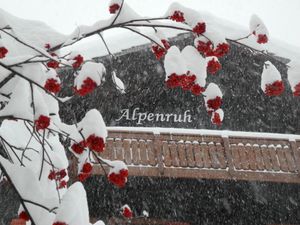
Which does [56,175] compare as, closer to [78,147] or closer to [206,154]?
[78,147]

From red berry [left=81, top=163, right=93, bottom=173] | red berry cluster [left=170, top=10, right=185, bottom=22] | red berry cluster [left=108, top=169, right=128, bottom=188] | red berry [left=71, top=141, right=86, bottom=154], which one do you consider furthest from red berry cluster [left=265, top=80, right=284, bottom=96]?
red berry [left=81, top=163, right=93, bottom=173]

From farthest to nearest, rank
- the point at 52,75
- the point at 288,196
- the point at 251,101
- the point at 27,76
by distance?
the point at 251,101 → the point at 288,196 → the point at 52,75 → the point at 27,76

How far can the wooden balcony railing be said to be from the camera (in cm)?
984

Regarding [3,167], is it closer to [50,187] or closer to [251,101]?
[50,187]

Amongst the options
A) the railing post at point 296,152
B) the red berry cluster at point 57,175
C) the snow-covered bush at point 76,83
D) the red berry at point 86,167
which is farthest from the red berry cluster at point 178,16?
the railing post at point 296,152

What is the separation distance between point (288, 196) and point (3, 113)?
10174mm

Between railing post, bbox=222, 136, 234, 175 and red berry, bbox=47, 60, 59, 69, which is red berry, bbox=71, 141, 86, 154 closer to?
red berry, bbox=47, 60, 59, 69

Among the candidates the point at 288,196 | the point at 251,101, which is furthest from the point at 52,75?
the point at 251,101

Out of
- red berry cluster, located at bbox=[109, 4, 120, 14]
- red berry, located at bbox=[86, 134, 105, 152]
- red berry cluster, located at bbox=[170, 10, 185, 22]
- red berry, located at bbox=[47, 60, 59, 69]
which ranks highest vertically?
red berry cluster, located at bbox=[109, 4, 120, 14]

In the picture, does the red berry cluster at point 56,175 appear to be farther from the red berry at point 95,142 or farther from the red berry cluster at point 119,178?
the red berry at point 95,142

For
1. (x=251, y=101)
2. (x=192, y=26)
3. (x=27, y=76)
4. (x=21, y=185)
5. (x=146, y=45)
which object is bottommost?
(x=21, y=185)

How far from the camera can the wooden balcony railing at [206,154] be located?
984 centimetres

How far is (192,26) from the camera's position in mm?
2238

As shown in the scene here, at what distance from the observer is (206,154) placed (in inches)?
401
